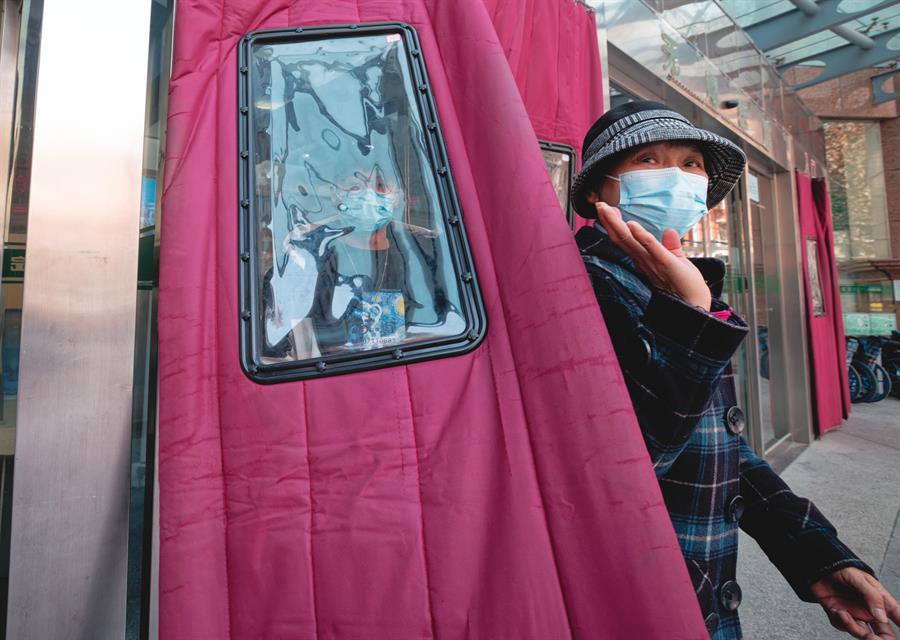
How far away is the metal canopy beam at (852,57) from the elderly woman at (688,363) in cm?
822

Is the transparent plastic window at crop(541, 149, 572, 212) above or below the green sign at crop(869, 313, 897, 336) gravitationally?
above


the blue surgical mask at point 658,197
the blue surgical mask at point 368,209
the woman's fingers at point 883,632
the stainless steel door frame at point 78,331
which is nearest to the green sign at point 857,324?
the woman's fingers at point 883,632

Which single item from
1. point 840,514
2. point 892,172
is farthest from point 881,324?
point 840,514

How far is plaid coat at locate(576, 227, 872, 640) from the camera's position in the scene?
2.86 feet

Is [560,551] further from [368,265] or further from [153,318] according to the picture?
[153,318]

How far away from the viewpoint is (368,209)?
1058 millimetres

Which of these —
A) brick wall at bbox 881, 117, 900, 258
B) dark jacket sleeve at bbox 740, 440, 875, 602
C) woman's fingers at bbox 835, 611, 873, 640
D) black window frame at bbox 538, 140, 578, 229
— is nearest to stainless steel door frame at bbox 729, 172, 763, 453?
black window frame at bbox 538, 140, 578, 229

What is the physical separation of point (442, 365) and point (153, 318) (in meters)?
0.70

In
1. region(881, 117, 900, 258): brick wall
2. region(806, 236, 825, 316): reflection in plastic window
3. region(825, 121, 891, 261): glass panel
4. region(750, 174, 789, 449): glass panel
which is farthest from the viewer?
region(825, 121, 891, 261): glass panel

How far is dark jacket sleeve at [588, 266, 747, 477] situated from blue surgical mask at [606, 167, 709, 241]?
0.74ft

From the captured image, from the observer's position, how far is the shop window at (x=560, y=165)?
213 centimetres

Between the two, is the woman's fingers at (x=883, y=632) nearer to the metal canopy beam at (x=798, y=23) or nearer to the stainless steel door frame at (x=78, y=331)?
the stainless steel door frame at (x=78, y=331)

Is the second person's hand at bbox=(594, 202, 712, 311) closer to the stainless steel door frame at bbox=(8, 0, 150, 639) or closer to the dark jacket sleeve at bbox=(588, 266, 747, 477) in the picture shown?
the dark jacket sleeve at bbox=(588, 266, 747, 477)

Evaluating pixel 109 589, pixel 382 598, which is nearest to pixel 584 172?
pixel 382 598
